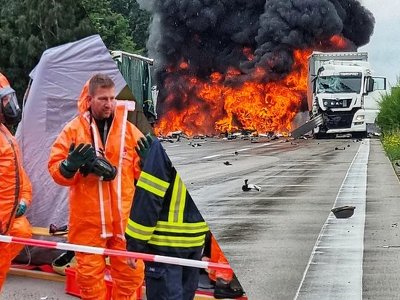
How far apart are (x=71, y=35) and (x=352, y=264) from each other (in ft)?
2.44

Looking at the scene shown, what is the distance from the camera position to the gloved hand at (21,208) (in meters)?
2.27

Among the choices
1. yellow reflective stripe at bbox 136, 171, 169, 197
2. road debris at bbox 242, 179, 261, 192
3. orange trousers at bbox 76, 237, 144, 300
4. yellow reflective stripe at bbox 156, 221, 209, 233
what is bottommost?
orange trousers at bbox 76, 237, 144, 300

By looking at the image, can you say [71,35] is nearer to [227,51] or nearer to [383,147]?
[227,51]

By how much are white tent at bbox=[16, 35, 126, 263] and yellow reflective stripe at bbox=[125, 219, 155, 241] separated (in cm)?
25

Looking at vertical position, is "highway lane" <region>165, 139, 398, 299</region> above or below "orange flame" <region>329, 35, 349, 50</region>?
below

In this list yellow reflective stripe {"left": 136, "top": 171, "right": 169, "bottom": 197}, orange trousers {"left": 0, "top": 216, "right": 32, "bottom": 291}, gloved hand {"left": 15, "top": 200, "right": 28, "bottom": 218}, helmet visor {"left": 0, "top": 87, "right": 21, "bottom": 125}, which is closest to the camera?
helmet visor {"left": 0, "top": 87, "right": 21, "bottom": 125}

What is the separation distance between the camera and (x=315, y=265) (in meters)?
1.42

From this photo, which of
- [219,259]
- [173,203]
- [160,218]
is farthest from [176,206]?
[219,259]

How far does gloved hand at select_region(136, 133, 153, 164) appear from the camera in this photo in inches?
64.3

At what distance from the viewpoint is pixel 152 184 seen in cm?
196

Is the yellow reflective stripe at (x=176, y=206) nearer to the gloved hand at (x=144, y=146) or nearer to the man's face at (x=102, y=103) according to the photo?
the gloved hand at (x=144, y=146)

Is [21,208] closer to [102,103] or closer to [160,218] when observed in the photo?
[160,218]

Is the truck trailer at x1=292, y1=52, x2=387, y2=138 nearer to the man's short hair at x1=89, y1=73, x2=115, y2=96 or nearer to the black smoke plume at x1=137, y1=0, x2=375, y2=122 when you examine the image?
the black smoke plume at x1=137, y1=0, x2=375, y2=122

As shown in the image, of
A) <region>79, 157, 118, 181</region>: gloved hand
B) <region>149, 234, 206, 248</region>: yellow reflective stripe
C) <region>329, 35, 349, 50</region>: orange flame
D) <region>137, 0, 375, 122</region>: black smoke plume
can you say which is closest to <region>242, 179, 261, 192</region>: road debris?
<region>137, 0, 375, 122</region>: black smoke plume
